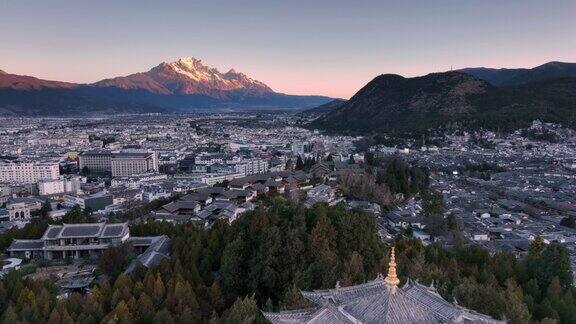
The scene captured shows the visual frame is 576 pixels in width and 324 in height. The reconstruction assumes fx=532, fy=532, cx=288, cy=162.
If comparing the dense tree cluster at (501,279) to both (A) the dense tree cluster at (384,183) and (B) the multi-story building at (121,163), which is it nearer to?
(A) the dense tree cluster at (384,183)

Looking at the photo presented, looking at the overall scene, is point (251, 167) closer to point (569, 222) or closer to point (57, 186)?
point (57, 186)

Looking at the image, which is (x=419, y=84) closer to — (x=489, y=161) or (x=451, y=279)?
(x=489, y=161)

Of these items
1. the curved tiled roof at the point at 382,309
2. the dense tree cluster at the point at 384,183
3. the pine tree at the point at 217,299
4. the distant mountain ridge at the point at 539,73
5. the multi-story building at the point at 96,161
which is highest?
the distant mountain ridge at the point at 539,73

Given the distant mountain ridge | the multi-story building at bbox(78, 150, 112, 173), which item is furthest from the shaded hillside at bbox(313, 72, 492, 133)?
the multi-story building at bbox(78, 150, 112, 173)

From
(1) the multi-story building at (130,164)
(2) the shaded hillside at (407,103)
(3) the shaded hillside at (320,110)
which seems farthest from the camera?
(3) the shaded hillside at (320,110)

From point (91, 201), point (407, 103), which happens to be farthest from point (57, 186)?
point (407, 103)

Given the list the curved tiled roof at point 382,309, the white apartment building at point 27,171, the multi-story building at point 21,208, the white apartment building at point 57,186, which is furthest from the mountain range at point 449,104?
the curved tiled roof at point 382,309

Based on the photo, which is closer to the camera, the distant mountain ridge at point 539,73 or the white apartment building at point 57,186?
the white apartment building at point 57,186
